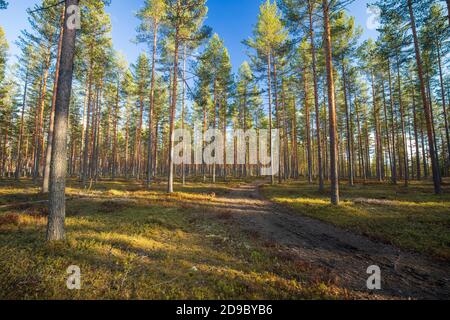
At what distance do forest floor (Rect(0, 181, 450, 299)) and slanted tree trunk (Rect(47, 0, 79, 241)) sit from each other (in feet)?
A: 1.69

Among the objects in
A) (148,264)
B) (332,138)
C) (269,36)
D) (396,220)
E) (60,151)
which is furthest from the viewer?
(269,36)

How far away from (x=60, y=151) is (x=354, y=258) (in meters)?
8.95

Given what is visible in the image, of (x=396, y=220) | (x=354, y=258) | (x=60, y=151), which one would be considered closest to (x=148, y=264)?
(x=60, y=151)

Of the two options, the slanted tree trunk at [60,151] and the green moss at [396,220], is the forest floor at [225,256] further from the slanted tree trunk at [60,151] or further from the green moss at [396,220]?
the slanted tree trunk at [60,151]

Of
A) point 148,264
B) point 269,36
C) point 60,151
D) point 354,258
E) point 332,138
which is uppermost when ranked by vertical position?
point 269,36

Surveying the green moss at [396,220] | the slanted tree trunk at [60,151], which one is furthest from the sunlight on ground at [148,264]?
the green moss at [396,220]

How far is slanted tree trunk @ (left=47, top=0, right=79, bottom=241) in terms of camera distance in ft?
17.2

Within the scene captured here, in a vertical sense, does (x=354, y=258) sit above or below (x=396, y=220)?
below

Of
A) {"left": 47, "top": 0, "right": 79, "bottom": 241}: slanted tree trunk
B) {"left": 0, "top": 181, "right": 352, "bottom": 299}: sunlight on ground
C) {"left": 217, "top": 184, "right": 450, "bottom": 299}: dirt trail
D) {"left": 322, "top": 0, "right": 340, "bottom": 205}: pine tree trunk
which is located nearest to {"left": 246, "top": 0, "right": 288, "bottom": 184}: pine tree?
{"left": 322, "top": 0, "right": 340, "bottom": 205}: pine tree trunk

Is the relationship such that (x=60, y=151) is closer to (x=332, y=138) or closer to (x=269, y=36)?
(x=332, y=138)

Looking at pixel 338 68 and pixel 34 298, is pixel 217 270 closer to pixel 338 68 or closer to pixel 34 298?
pixel 34 298

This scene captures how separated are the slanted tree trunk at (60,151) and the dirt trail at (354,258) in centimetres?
628

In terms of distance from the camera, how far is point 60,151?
5.38 meters
